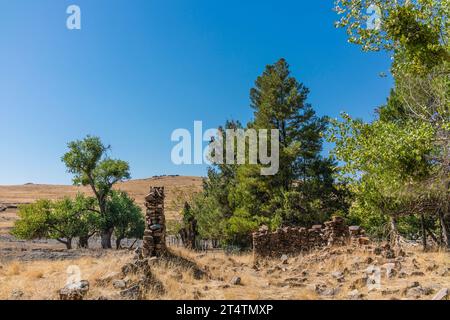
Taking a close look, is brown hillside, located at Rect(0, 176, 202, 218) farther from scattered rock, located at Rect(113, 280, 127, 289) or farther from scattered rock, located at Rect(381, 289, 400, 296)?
scattered rock, located at Rect(381, 289, 400, 296)

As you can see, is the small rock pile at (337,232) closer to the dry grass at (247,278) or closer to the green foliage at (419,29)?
the dry grass at (247,278)

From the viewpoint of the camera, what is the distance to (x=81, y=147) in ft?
108

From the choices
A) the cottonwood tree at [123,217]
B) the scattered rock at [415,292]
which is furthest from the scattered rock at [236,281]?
the cottonwood tree at [123,217]

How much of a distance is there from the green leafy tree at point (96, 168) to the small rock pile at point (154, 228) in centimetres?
1757

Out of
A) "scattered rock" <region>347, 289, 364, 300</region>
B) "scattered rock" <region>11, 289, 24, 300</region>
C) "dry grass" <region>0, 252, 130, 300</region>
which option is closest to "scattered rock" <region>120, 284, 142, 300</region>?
"dry grass" <region>0, 252, 130, 300</region>

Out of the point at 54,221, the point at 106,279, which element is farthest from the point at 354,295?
the point at 54,221

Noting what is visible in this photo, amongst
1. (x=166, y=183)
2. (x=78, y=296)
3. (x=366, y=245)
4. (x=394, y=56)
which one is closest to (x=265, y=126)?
(x=366, y=245)

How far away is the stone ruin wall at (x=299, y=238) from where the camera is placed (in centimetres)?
2044

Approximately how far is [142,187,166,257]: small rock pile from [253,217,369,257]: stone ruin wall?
26.3 ft

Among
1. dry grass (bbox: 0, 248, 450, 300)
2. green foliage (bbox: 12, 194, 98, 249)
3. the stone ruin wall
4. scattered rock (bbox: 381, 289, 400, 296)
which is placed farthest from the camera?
green foliage (bbox: 12, 194, 98, 249)

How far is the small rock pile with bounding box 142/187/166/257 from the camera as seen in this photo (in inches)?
639
